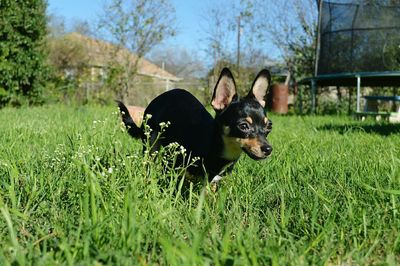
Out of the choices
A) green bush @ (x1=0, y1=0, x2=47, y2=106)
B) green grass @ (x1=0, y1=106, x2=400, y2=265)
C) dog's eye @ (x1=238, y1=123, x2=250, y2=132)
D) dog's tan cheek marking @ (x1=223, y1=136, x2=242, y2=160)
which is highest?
green bush @ (x1=0, y1=0, x2=47, y2=106)

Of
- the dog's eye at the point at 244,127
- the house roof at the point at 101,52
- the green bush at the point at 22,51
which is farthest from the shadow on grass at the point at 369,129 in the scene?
the house roof at the point at 101,52

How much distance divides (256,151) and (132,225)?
153 cm

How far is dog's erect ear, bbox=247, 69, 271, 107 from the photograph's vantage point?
353 cm

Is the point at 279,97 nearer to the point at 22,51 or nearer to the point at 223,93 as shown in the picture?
the point at 22,51

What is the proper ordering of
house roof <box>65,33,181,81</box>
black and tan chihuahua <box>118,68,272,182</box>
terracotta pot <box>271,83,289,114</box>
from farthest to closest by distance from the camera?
house roof <box>65,33,181,81</box> < terracotta pot <box>271,83,289,114</box> < black and tan chihuahua <box>118,68,272,182</box>

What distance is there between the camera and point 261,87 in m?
3.65

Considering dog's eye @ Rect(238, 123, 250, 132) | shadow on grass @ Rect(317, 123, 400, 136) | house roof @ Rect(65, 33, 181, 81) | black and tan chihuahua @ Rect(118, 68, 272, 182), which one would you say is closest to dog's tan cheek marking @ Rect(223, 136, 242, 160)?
black and tan chihuahua @ Rect(118, 68, 272, 182)

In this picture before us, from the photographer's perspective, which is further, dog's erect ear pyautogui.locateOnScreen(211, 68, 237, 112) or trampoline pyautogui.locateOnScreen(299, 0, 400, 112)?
trampoline pyautogui.locateOnScreen(299, 0, 400, 112)

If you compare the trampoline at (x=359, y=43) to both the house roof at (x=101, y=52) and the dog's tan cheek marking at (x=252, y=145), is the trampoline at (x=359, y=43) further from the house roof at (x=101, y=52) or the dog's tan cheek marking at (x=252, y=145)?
the dog's tan cheek marking at (x=252, y=145)

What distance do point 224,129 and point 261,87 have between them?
637 millimetres

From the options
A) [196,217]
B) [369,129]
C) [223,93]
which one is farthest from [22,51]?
[196,217]

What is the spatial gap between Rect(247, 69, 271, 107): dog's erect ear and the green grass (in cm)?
70

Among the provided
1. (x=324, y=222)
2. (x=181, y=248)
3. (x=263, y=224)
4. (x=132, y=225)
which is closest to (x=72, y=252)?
(x=132, y=225)

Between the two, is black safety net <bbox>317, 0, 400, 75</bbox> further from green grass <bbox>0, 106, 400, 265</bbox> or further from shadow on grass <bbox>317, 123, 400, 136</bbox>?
green grass <bbox>0, 106, 400, 265</bbox>
